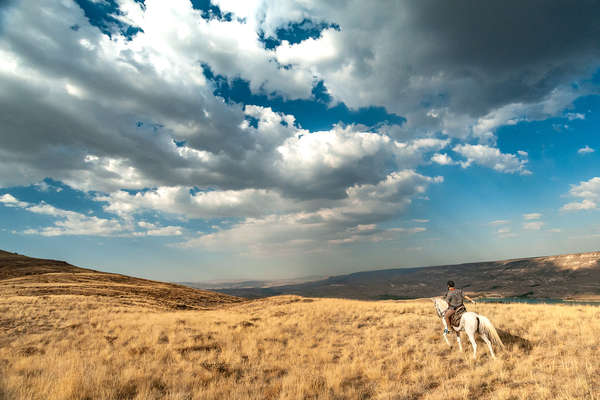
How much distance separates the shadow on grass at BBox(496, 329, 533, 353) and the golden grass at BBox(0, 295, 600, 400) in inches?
1.5

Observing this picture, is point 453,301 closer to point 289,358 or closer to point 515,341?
point 515,341

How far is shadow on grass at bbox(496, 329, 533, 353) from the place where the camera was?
1066 centimetres

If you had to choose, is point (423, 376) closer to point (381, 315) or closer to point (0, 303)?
point (381, 315)

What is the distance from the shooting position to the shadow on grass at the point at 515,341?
1066cm

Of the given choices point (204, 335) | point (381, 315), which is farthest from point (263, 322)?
point (381, 315)

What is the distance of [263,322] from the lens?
18.8 metres

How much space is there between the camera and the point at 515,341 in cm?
1141

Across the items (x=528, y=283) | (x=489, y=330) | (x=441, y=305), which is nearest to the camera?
(x=489, y=330)

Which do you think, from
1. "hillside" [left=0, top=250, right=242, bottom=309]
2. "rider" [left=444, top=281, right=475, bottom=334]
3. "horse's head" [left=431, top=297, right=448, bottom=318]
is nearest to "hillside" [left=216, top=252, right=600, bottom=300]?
"hillside" [left=0, top=250, right=242, bottom=309]

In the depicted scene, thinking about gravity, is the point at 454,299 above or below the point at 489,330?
above

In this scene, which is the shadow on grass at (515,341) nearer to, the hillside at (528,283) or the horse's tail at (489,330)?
the horse's tail at (489,330)

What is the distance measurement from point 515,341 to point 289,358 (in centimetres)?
932

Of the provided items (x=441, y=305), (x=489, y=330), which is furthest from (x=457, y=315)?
(x=441, y=305)

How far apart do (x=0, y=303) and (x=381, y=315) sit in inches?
1053
